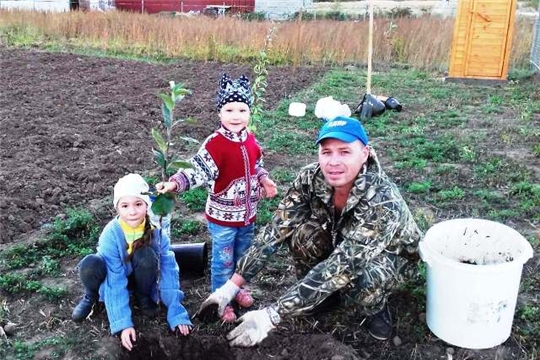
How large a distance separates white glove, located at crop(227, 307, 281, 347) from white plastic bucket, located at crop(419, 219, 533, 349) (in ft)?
2.41

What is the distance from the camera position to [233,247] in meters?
2.90

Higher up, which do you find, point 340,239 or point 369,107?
point 369,107

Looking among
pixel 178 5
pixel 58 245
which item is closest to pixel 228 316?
pixel 58 245

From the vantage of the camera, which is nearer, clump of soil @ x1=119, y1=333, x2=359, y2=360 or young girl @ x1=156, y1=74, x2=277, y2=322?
clump of soil @ x1=119, y1=333, x2=359, y2=360

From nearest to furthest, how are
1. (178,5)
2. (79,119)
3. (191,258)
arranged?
1. (191,258)
2. (79,119)
3. (178,5)

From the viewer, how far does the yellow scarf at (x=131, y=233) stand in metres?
2.59

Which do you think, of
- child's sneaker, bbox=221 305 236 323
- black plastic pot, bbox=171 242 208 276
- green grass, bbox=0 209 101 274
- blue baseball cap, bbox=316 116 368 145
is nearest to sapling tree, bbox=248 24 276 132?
green grass, bbox=0 209 101 274

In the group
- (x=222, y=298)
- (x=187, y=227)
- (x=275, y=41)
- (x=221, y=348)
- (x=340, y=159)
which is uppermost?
(x=275, y=41)

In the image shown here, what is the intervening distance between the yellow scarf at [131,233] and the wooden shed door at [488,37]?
8.49 metres

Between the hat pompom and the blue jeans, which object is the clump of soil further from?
the hat pompom

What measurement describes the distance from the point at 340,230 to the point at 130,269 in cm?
99

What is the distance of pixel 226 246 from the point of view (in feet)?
9.34

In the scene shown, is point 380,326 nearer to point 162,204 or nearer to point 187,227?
point 162,204

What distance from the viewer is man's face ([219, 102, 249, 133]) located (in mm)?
2725
